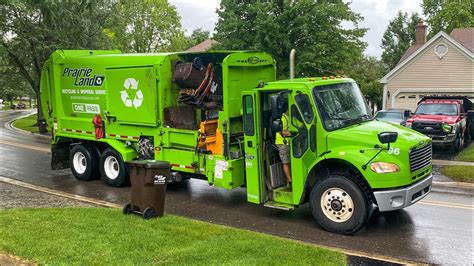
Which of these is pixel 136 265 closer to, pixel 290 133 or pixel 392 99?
pixel 290 133

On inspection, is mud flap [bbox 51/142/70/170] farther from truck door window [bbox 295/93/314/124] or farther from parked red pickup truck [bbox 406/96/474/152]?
parked red pickup truck [bbox 406/96/474/152]

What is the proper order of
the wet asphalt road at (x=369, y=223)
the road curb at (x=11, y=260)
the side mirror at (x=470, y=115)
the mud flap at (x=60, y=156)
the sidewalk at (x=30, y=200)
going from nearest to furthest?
the road curb at (x=11, y=260) → the wet asphalt road at (x=369, y=223) → the sidewalk at (x=30, y=200) → the mud flap at (x=60, y=156) → the side mirror at (x=470, y=115)

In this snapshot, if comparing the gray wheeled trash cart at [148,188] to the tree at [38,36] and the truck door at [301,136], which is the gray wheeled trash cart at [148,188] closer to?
the truck door at [301,136]

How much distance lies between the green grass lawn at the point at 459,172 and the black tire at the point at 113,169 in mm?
8537

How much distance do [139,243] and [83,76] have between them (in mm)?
6627

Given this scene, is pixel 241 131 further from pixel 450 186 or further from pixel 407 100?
pixel 407 100

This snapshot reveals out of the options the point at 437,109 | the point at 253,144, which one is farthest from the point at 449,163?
the point at 253,144

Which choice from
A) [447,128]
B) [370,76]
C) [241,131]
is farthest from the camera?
[370,76]

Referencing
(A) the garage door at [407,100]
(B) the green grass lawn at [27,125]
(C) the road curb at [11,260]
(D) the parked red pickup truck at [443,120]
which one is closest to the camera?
(C) the road curb at [11,260]

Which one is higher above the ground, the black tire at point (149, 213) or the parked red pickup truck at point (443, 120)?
the parked red pickup truck at point (443, 120)

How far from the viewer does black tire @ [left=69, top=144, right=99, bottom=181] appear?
11694 millimetres

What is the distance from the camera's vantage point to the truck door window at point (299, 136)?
24.5 feet

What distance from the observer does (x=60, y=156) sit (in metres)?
12.7

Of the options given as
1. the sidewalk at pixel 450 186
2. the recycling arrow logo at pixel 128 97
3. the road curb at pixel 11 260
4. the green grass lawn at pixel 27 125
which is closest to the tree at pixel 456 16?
the sidewalk at pixel 450 186
